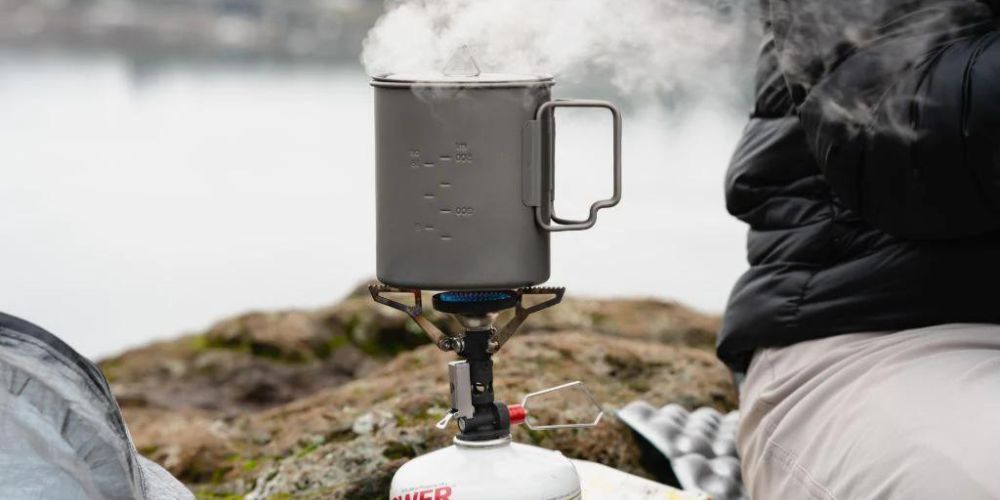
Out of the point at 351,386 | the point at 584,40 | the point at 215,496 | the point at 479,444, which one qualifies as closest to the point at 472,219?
the point at 479,444

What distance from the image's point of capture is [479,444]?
2.19 metres

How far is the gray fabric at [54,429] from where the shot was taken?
1.74 m

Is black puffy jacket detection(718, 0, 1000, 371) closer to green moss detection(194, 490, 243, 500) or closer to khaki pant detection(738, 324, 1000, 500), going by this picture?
khaki pant detection(738, 324, 1000, 500)

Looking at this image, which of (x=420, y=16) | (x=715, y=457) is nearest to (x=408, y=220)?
(x=420, y=16)

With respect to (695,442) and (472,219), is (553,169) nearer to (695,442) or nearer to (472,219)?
(472,219)

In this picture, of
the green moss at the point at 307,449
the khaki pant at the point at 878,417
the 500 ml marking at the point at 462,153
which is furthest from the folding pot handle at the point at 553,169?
the green moss at the point at 307,449

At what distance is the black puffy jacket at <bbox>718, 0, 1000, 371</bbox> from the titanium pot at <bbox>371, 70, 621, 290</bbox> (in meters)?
0.45

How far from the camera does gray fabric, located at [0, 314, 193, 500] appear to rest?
1738 millimetres

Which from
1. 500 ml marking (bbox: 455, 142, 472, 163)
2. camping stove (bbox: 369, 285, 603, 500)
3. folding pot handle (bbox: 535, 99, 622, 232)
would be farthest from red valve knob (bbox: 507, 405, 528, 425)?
500 ml marking (bbox: 455, 142, 472, 163)

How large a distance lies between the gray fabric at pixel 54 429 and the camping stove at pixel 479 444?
1.46 feet

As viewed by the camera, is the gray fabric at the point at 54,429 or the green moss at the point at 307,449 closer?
the gray fabric at the point at 54,429

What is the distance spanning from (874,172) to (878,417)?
1.26 ft

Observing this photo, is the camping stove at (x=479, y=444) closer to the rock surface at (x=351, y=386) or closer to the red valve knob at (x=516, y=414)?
the red valve knob at (x=516, y=414)

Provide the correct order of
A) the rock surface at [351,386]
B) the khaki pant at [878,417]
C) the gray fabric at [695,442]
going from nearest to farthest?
the khaki pant at [878,417]
the gray fabric at [695,442]
the rock surface at [351,386]
